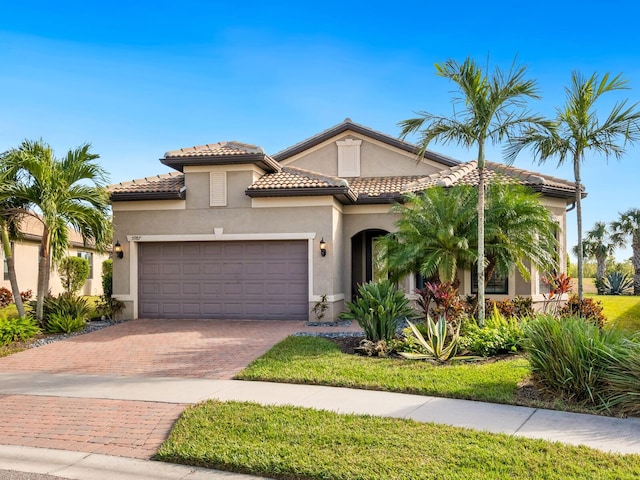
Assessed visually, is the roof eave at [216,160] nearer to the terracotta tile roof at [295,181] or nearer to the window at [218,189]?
the window at [218,189]

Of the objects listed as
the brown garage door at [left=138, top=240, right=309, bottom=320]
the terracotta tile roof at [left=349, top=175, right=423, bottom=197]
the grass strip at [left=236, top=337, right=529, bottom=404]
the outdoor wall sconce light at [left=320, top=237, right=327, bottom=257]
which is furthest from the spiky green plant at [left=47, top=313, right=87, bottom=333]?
the terracotta tile roof at [left=349, top=175, right=423, bottom=197]

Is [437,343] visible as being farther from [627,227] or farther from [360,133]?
[627,227]

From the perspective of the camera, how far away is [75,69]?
14.3 m

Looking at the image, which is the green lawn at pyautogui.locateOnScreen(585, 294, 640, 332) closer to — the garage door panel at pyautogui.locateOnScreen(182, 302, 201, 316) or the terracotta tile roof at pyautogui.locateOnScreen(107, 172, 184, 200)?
the garage door panel at pyautogui.locateOnScreen(182, 302, 201, 316)

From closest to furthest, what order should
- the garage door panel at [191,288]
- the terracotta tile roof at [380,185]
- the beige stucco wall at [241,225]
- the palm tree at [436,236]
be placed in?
the palm tree at [436,236] → the beige stucco wall at [241,225] → the garage door panel at [191,288] → the terracotta tile roof at [380,185]

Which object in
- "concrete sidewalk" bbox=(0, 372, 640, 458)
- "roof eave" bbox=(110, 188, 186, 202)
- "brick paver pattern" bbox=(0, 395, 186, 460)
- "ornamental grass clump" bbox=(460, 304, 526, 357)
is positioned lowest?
"brick paver pattern" bbox=(0, 395, 186, 460)

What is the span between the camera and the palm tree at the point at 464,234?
41.5 ft

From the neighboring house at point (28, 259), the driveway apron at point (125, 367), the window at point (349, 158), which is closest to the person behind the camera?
the driveway apron at point (125, 367)

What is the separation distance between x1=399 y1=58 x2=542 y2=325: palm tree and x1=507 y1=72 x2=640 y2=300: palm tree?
96 cm

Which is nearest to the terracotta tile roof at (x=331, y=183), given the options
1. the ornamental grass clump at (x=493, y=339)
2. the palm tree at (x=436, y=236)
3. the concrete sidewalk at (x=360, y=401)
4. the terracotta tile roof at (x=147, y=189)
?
the terracotta tile roof at (x=147, y=189)

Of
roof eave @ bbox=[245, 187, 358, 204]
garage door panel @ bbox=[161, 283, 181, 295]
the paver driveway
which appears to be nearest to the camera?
the paver driveway

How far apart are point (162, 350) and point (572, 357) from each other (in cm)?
819

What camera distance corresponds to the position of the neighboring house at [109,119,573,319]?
1593 centimetres

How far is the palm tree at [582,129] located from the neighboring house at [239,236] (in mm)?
3107
